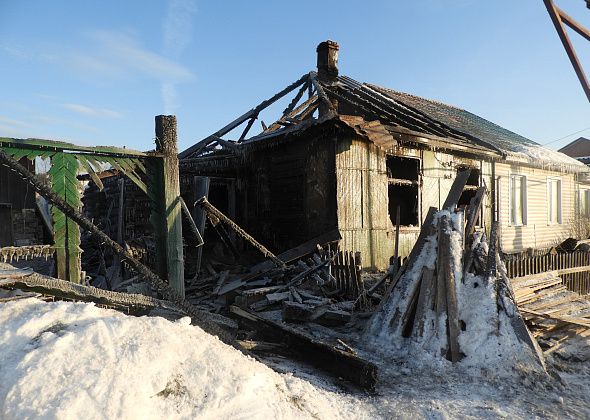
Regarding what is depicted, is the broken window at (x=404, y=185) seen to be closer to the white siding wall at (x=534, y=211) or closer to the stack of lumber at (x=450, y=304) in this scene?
the stack of lumber at (x=450, y=304)

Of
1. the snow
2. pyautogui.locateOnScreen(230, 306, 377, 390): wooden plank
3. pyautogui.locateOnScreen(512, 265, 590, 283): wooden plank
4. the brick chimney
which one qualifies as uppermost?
the brick chimney

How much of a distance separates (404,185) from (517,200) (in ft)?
20.6

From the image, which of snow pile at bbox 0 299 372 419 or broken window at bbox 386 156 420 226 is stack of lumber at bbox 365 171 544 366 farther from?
broken window at bbox 386 156 420 226

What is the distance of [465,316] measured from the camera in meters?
5.25

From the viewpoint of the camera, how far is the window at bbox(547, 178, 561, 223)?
17.3m

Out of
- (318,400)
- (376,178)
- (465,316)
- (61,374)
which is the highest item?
(376,178)

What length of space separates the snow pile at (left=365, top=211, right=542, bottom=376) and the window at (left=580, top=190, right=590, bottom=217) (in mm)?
18120

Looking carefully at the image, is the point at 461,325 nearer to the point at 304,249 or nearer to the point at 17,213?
the point at 304,249

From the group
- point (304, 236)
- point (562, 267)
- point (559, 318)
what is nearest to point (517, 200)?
point (562, 267)

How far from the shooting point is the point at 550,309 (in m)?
6.54

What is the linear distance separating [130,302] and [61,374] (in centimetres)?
162

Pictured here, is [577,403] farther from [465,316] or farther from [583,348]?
[583,348]

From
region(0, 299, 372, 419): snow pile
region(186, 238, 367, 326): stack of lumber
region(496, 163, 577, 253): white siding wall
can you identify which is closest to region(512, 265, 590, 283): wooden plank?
region(186, 238, 367, 326): stack of lumber

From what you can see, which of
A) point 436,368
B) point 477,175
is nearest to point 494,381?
point 436,368
